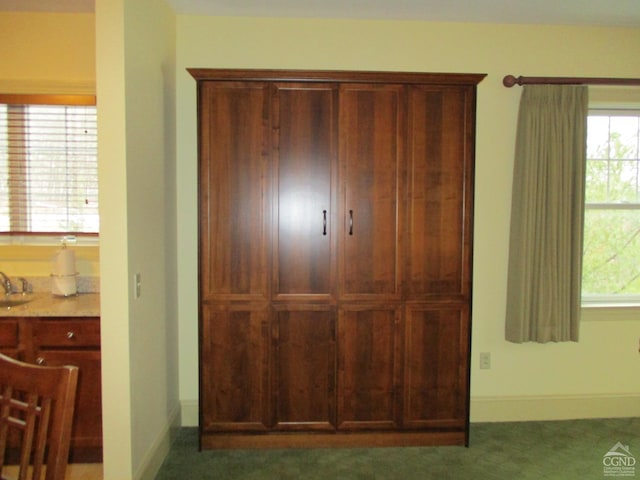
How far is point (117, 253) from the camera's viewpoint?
2.10 metres

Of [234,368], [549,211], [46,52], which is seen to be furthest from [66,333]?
[549,211]

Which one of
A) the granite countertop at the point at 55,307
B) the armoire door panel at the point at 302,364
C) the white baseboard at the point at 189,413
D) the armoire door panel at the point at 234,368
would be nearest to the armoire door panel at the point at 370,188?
the armoire door panel at the point at 302,364

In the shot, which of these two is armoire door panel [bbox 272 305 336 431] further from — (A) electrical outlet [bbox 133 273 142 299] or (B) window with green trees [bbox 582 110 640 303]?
(B) window with green trees [bbox 582 110 640 303]

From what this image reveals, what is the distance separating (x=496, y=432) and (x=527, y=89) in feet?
7.58

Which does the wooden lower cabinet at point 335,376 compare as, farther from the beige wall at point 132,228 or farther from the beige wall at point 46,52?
the beige wall at point 46,52

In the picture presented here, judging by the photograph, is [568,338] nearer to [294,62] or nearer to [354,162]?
[354,162]

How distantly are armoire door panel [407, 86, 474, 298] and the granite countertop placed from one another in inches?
73.7

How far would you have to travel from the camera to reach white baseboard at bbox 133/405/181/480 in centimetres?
234

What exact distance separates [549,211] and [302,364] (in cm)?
191

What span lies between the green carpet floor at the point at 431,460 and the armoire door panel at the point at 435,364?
238mm

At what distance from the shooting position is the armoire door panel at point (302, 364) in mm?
2729

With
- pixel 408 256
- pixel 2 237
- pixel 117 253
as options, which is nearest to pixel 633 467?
pixel 408 256

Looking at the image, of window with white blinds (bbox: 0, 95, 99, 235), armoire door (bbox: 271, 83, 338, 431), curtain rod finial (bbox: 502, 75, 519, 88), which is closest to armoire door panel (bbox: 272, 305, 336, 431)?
armoire door (bbox: 271, 83, 338, 431)

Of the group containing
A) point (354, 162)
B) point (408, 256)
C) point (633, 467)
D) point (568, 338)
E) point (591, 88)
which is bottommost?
point (633, 467)
